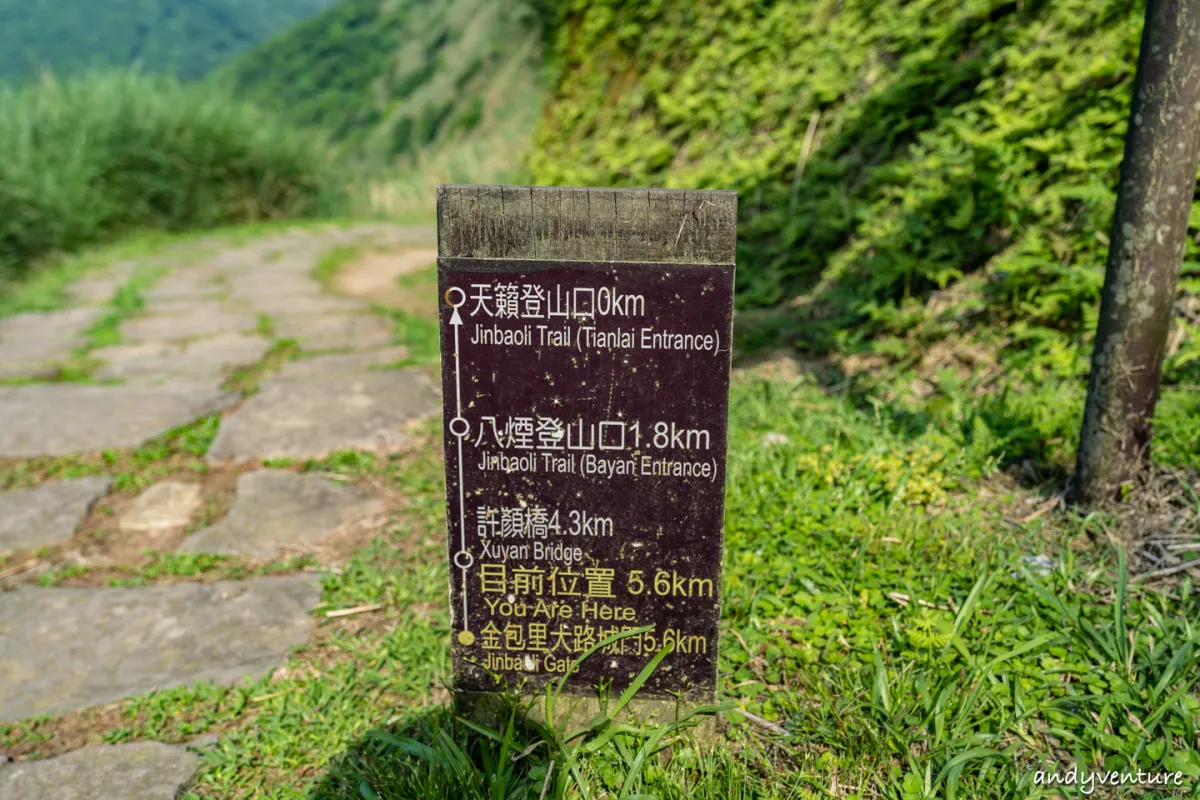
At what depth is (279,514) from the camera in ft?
9.60

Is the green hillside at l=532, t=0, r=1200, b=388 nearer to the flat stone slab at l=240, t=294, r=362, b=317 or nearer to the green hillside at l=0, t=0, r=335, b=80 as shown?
the flat stone slab at l=240, t=294, r=362, b=317

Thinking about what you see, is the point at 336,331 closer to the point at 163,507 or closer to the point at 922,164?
the point at 163,507

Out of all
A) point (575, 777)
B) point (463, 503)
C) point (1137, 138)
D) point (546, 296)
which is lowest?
point (575, 777)

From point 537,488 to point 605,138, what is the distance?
5.44m

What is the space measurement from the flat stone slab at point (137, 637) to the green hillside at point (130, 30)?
188 feet

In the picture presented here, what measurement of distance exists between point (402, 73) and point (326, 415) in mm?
42847

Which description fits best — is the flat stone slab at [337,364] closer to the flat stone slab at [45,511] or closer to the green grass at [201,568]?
the flat stone slab at [45,511]

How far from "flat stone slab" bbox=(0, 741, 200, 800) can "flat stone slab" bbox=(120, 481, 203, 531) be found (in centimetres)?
114

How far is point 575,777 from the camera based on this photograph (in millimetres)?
1639

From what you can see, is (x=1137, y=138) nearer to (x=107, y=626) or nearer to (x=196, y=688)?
(x=196, y=688)

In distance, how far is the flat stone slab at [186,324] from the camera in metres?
4.97

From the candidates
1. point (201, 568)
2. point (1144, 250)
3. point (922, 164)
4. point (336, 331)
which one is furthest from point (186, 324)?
point (1144, 250)

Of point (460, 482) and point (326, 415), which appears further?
point (326, 415)

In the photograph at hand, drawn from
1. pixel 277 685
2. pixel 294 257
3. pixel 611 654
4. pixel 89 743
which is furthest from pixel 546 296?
pixel 294 257
